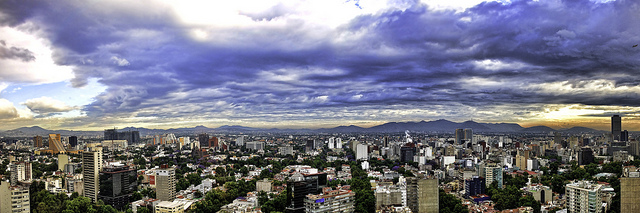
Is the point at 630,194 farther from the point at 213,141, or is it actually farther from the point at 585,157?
the point at 213,141

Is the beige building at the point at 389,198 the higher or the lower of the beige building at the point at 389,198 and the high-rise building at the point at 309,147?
the higher

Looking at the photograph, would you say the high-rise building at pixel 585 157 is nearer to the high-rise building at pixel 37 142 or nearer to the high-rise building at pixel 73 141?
the high-rise building at pixel 37 142

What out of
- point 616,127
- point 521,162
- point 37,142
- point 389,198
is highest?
point 616,127

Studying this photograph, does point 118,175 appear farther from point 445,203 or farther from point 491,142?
point 491,142

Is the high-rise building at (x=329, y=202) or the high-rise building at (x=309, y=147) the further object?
the high-rise building at (x=309, y=147)

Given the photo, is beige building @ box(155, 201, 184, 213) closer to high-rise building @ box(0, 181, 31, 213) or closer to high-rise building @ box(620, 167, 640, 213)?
high-rise building @ box(0, 181, 31, 213)

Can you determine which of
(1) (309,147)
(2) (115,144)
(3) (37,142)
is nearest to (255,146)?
(1) (309,147)

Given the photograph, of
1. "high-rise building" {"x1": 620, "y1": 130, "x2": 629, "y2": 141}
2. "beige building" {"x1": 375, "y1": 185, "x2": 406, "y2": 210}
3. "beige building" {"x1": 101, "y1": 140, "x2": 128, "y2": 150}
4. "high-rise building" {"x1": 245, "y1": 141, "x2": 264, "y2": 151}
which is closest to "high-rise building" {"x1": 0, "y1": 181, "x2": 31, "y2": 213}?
"beige building" {"x1": 375, "y1": 185, "x2": 406, "y2": 210}

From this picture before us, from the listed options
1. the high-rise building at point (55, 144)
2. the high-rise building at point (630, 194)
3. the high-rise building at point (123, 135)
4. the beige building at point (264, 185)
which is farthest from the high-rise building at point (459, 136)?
the high-rise building at point (55, 144)
